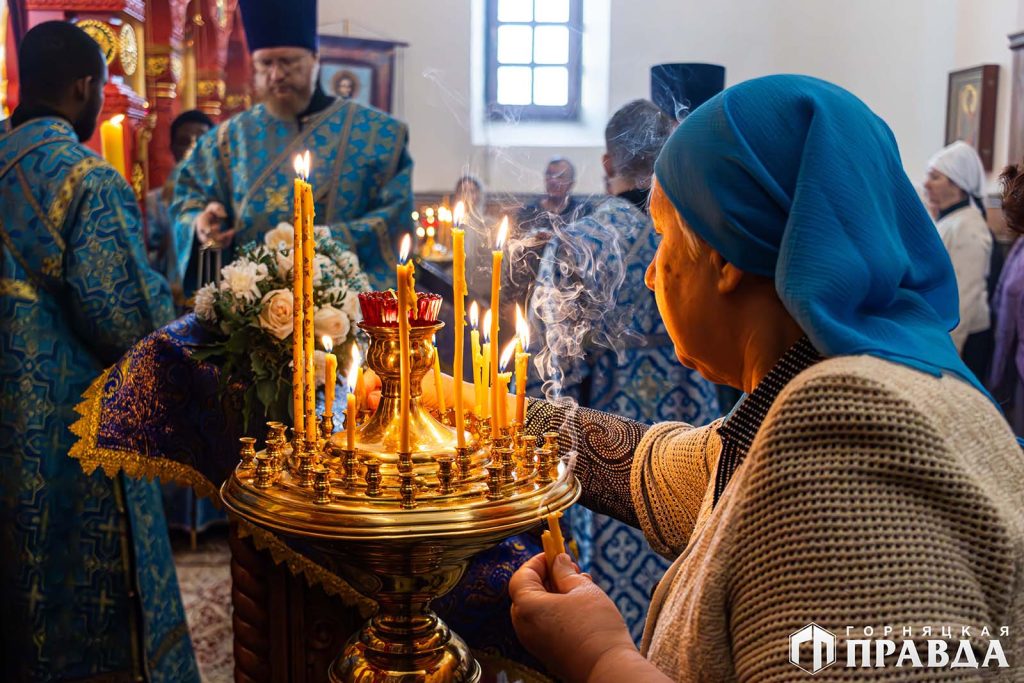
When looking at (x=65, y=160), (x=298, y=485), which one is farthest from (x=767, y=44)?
(x=298, y=485)

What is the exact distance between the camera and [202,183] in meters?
4.13

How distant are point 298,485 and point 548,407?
68 cm

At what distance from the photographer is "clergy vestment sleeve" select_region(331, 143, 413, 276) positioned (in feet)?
12.7

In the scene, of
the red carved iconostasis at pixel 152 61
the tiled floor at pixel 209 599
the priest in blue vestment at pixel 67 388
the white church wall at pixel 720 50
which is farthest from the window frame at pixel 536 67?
the priest in blue vestment at pixel 67 388

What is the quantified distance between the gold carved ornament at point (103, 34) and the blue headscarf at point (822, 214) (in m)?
3.16

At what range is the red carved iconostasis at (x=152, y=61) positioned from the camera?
344 cm

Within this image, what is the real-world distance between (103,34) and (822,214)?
3407mm

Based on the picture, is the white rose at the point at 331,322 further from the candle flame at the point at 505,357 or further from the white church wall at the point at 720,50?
the white church wall at the point at 720,50

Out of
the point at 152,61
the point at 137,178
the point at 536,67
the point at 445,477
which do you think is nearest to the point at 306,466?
the point at 445,477

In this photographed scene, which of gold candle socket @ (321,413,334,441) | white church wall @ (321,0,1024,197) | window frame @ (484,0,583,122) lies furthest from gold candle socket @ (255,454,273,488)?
white church wall @ (321,0,1024,197)

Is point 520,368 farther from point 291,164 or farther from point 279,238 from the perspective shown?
point 291,164

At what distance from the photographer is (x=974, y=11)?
9445mm

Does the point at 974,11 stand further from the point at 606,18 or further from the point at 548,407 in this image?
the point at 548,407

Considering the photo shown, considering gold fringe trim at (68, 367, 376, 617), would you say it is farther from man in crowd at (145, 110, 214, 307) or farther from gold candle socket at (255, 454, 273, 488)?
man in crowd at (145, 110, 214, 307)
